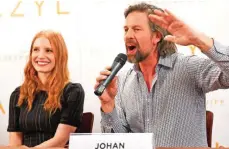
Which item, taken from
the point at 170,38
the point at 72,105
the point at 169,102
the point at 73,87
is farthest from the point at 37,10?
the point at 169,102

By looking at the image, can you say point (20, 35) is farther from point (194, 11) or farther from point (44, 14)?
point (194, 11)

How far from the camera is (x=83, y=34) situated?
236 cm

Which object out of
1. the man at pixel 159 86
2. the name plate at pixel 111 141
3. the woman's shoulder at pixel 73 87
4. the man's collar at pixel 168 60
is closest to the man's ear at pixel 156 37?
the man at pixel 159 86

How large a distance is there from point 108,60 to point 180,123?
1.94 ft

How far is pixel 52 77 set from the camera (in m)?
2.37

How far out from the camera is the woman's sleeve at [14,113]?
2350 mm

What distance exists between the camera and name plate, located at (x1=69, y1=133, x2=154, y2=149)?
146 centimetres

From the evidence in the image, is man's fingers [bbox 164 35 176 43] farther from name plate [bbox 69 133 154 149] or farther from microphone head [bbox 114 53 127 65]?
name plate [bbox 69 133 154 149]

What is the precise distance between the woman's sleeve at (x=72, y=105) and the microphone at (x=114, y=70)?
29 centimetres

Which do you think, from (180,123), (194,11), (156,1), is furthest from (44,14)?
(180,123)

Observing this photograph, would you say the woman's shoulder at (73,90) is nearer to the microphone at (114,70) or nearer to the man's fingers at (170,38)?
the microphone at (114,70)

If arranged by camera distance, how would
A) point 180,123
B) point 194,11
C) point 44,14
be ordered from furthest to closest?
1. point 44,14
2. point 194,11
3. point 180,123

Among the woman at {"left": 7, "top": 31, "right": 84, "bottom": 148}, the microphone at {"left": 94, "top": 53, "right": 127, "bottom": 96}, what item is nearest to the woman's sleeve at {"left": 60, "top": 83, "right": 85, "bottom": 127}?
the woman at {"left": 7, "top": 31, "right": 84, "bottom": 148}

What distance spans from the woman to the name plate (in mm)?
759
